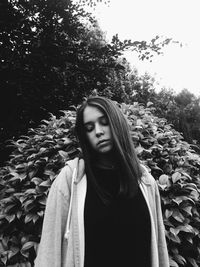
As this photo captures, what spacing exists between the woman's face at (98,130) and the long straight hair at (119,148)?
0.03 meters

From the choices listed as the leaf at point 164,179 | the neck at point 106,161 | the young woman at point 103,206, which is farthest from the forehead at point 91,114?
the leaf at point 164,179

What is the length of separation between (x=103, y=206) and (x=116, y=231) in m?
0.15

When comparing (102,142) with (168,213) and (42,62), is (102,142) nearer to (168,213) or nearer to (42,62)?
(168,213)

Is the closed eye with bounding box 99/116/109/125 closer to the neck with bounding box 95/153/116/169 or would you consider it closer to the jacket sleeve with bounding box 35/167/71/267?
the neck with bounding box 95/153/116/169

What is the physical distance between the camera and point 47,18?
4750mm

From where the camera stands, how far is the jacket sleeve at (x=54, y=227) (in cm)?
151

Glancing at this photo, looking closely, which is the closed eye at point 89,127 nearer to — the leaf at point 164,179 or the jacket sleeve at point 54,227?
the jacket sleeve at point 54,227

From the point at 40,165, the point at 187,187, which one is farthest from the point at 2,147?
the point at 187,187

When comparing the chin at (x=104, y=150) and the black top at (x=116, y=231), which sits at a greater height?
the chin at (x=104, y=150)

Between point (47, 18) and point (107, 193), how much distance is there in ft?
12.8

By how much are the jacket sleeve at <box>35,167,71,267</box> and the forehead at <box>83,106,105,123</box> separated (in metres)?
0.41

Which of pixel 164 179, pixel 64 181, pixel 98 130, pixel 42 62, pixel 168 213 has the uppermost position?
pixel 42 62

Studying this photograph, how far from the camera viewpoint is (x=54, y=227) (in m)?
1.55

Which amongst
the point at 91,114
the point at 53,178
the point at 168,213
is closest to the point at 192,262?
the point at 168,213
